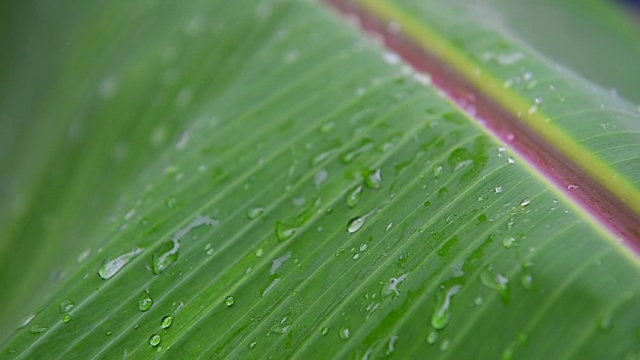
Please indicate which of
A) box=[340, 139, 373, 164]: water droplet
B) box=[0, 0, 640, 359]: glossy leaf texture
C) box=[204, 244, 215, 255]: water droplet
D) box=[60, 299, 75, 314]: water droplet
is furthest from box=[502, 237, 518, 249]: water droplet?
box=[60, 299, 75, 314]: water droplet

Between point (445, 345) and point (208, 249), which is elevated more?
point (208, 249)

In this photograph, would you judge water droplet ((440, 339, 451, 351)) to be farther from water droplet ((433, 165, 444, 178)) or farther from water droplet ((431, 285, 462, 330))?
water droplet ((433, 165, 444, 178))

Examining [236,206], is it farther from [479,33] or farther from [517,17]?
[517,17]

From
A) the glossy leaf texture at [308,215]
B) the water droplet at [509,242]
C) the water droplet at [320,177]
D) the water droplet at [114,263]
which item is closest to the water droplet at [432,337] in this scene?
the glossy leaf texture at [308,215]

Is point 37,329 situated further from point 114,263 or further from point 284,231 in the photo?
point 284,231

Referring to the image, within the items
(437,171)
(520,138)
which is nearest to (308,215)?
(437,171)

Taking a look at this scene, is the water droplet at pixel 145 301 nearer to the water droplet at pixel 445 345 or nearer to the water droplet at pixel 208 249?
the water droplet at pixel 208 249

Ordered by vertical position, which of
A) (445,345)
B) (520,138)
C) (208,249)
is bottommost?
(445,345)

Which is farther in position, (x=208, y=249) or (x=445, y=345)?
(x=208, y=249)
